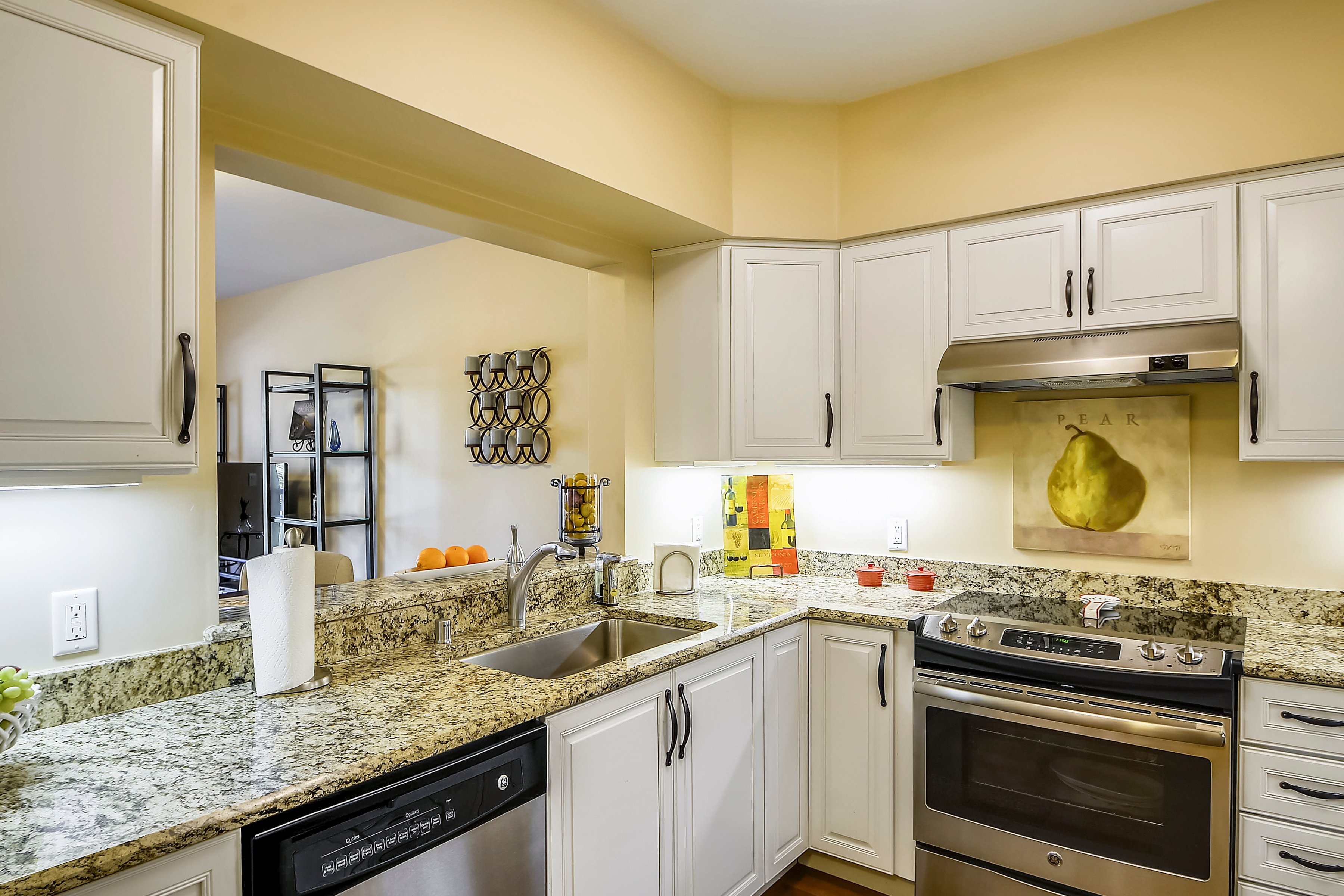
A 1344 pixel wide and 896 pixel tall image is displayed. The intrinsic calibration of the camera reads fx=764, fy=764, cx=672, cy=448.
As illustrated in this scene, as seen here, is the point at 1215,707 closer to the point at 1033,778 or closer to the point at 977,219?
the point at 1033,778

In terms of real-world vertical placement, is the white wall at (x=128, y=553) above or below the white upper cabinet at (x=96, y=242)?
below

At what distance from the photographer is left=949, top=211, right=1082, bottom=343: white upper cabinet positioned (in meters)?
2.43

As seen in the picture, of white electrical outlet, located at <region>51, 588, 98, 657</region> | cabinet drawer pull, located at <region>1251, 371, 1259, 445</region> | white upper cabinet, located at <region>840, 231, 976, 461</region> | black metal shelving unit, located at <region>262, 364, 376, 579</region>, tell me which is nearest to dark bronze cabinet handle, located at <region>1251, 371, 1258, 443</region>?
cabinet drawer pull, located at <region>1251, 371, 1259, 445</region>

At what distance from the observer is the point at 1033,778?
217 cm

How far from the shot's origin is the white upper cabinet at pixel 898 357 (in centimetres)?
266

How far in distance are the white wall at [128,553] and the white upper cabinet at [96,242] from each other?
98 millimetres

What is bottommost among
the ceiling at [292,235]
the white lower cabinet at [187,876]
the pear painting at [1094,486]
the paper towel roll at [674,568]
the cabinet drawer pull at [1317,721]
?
the cabinet drawer pull at [1317,721]

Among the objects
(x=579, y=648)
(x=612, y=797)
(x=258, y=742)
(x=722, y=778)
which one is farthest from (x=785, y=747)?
(x=258, y=742)

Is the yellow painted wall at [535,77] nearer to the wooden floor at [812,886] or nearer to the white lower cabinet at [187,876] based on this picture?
the white lower cabinet at [187,876]

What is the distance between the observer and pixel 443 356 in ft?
15.4

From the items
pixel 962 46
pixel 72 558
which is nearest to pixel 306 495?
pixel 72 558

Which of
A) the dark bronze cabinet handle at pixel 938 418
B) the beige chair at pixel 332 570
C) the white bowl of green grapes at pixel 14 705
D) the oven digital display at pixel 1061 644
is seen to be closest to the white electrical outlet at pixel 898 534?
the dark bronze cabinet handle at pixel 938 418

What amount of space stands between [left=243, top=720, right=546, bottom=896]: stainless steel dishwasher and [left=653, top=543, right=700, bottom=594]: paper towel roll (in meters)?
1.19

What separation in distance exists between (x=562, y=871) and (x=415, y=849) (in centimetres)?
45
